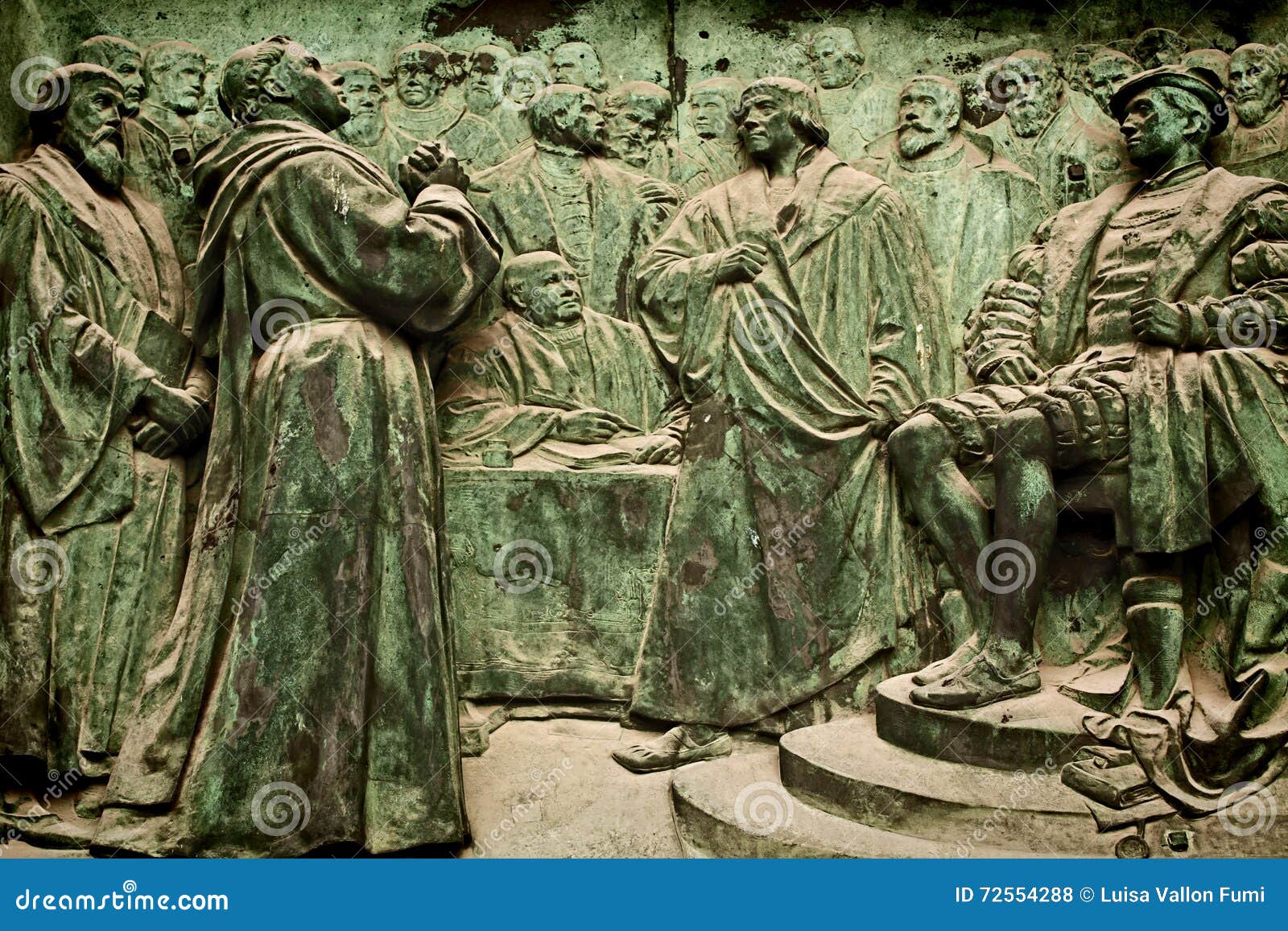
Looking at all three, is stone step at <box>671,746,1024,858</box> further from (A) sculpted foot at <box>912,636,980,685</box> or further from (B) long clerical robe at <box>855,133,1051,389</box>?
(B) long clerical robe at <box>855,133,1051,389</box>

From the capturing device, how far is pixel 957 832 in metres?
6.95

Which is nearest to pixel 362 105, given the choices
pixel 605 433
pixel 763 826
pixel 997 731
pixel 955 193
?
pixel 605 433

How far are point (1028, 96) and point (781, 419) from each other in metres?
2.18

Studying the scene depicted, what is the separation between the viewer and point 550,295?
26.7 ft

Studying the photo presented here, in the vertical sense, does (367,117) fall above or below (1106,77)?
below

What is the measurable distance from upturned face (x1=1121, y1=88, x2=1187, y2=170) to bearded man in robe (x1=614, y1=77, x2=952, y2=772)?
3.61 ft

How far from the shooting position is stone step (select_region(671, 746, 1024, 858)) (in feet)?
22.6

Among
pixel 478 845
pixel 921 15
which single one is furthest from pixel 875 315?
pixel 478 845

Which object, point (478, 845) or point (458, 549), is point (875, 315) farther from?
point (478, 845)

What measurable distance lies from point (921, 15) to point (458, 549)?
11.7ft

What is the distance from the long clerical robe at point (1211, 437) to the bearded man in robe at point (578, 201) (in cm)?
183

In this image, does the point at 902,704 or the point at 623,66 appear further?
the point at 623,66

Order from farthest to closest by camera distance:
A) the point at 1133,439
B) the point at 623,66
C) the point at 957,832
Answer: the point at 623,66 → the point at 1133,439 → the point at 957,832

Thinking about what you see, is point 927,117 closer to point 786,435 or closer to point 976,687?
point 786,435
